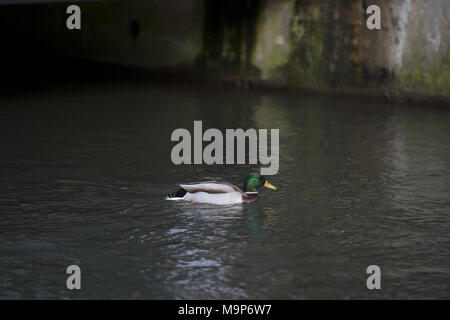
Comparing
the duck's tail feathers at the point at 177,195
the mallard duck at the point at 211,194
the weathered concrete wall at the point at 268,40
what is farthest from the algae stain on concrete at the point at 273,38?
the duck's tail feathers at the point at 177,195

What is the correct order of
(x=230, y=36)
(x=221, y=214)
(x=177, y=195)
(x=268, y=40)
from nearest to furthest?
(x=221, y=214), (x=177, y=195), (x=268, y=40), (x=230, y=36)

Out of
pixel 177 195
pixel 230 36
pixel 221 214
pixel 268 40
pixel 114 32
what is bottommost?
pixel 221 214

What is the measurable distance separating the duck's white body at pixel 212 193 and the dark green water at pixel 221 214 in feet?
0.40

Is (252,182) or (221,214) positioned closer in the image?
(221,214)

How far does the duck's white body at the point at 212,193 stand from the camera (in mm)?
10172

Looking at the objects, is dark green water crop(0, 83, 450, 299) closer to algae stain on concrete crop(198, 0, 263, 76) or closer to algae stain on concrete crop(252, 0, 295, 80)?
algae stain on concrete crop(252, 0, 295, 80)

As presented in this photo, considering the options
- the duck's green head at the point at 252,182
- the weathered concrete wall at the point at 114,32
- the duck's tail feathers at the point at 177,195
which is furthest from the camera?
the weathered concrete wall at the point at 114,32

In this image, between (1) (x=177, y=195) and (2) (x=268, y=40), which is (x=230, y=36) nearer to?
(2) (x=268, y=40)

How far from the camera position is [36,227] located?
927 cm

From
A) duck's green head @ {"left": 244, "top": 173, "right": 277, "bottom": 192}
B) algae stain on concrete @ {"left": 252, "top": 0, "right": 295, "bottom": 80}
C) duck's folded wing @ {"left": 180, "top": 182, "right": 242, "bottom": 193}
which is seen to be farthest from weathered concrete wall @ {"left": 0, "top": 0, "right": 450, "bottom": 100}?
duck's folded wing @ {"left": 180, "top": 182, "right": 242, "bottom": 193}

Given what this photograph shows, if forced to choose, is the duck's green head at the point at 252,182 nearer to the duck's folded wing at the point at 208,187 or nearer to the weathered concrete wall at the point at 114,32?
the duck's folded wing at the point at 208,187

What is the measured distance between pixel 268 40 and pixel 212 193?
11.9m

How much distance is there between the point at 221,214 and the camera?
9953 millimetres

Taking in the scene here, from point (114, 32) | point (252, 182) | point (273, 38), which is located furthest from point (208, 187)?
point (114, 32)
